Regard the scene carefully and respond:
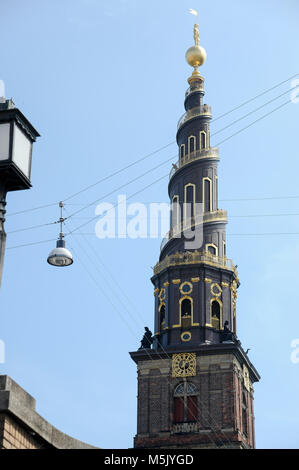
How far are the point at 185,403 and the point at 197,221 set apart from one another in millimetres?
15195

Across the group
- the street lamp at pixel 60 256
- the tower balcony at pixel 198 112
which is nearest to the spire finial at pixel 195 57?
the tower balcony at pixel 198 112

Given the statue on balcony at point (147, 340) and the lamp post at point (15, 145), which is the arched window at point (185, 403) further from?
the lamp post at point (15, 145)

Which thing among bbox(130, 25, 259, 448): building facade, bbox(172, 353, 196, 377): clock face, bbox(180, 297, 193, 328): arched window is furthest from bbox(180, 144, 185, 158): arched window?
bbox(172, 353, 196, 377): clock face

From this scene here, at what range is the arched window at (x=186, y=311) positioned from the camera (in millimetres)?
81062

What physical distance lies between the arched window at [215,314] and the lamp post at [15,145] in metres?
61.5

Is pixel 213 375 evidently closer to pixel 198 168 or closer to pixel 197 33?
pixel 198 168

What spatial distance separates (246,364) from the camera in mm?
83250

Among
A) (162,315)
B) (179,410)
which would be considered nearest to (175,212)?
(162,315)

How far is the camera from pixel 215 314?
82.1 meters

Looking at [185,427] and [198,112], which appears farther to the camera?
[198,112]

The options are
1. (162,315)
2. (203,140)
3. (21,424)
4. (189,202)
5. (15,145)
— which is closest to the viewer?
(15,145)

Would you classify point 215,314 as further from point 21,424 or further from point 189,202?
point 21,424

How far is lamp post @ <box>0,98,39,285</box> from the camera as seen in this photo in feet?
65.8

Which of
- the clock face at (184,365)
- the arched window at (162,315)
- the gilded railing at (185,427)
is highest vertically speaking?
Answer: the arched window at (162,315)
